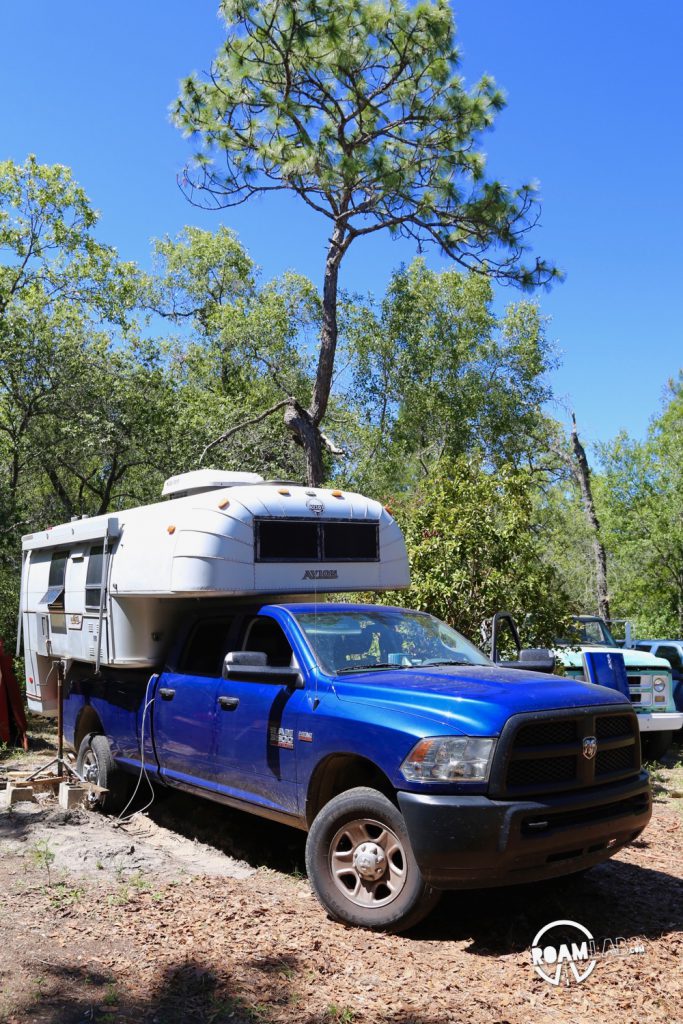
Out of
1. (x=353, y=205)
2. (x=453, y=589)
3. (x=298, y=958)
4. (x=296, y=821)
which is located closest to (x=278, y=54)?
(x=353, y=205)

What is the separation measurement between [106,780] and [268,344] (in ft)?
77.2

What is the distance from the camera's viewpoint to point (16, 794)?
7.80 meters

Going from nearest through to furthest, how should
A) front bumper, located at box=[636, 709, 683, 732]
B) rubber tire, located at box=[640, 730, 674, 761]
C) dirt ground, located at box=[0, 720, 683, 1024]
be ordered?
dirt ground, located at box=[0, 720, 683, 1024]
front bumper, located at box=[636, 709, 683, 732]
rubber tire, located at box=[640, 730, 674, 761]

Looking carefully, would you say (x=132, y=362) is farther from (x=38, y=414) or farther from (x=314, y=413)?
(x=314, y=413)

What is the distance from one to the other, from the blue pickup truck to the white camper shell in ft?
1.48

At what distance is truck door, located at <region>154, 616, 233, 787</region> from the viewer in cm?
647

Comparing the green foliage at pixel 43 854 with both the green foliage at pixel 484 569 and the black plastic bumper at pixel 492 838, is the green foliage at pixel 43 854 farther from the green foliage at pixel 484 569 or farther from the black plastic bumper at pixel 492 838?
the green foliage at pixel 484 569

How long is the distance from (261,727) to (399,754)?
1.38 metres

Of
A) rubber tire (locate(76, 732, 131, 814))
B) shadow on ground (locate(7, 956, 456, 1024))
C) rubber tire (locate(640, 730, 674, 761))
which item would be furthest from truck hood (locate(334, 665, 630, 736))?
rubber tire (locate(640, 730, 674, 761))

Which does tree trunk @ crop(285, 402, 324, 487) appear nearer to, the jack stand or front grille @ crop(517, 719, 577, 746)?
the jack stand

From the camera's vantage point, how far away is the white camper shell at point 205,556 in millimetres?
6738

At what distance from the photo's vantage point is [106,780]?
780cm

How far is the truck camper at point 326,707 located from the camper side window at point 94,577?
0.09 ft

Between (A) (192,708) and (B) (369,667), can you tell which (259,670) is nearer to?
(B) (369,667)
